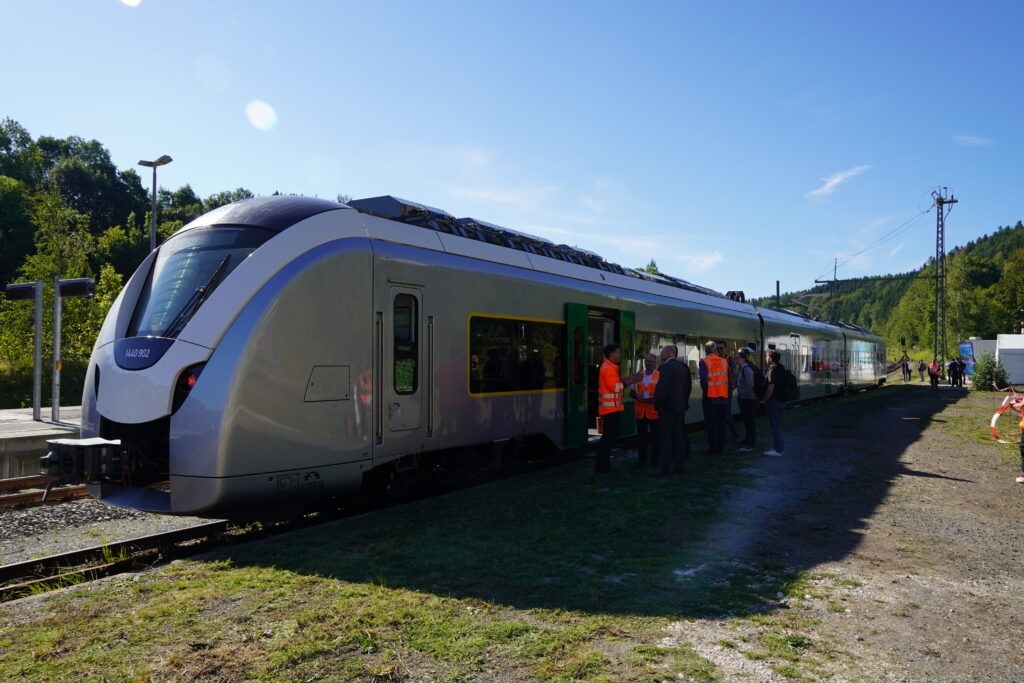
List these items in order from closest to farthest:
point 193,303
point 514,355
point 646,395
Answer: point 193,303
point 514,355
point 646,395

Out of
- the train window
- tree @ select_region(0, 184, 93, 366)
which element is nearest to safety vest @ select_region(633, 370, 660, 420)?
the train window

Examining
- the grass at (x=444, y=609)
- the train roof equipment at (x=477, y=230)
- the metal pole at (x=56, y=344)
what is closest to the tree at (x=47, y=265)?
the metal pole at (x=56, y=344)

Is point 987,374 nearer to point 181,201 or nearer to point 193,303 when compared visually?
point 193,303

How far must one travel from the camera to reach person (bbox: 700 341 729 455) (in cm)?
1166

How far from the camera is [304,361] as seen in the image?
660 centimetres

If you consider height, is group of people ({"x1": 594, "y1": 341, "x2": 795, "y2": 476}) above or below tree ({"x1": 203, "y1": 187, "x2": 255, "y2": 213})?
below

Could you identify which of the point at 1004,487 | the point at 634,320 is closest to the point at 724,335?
the point at 634,320

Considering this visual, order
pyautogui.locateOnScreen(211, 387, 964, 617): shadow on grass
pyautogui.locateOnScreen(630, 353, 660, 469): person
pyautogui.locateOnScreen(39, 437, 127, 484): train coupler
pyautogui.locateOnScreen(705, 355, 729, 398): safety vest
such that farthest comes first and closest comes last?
pyautogui.locateOnScreen(705, 355, 729, 398): safety vest, pyautogui.locateOnScreen(630, 353, 660, 469): person, pyautogui.locateOnScreen(39, 437, 127, 484): train coupler, pyautogui.locateOnScreen(211, 387, 964, 617): shadow on grass

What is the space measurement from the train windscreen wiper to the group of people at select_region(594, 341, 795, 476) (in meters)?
5.24

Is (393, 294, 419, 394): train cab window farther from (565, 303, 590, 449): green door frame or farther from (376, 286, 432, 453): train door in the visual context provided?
(565, 303, 590, 449): green door frame

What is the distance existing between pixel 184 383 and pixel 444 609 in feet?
10.7

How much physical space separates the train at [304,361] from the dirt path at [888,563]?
343 centimetres

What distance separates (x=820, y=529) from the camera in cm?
689

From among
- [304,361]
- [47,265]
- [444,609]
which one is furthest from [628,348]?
[47,265]
